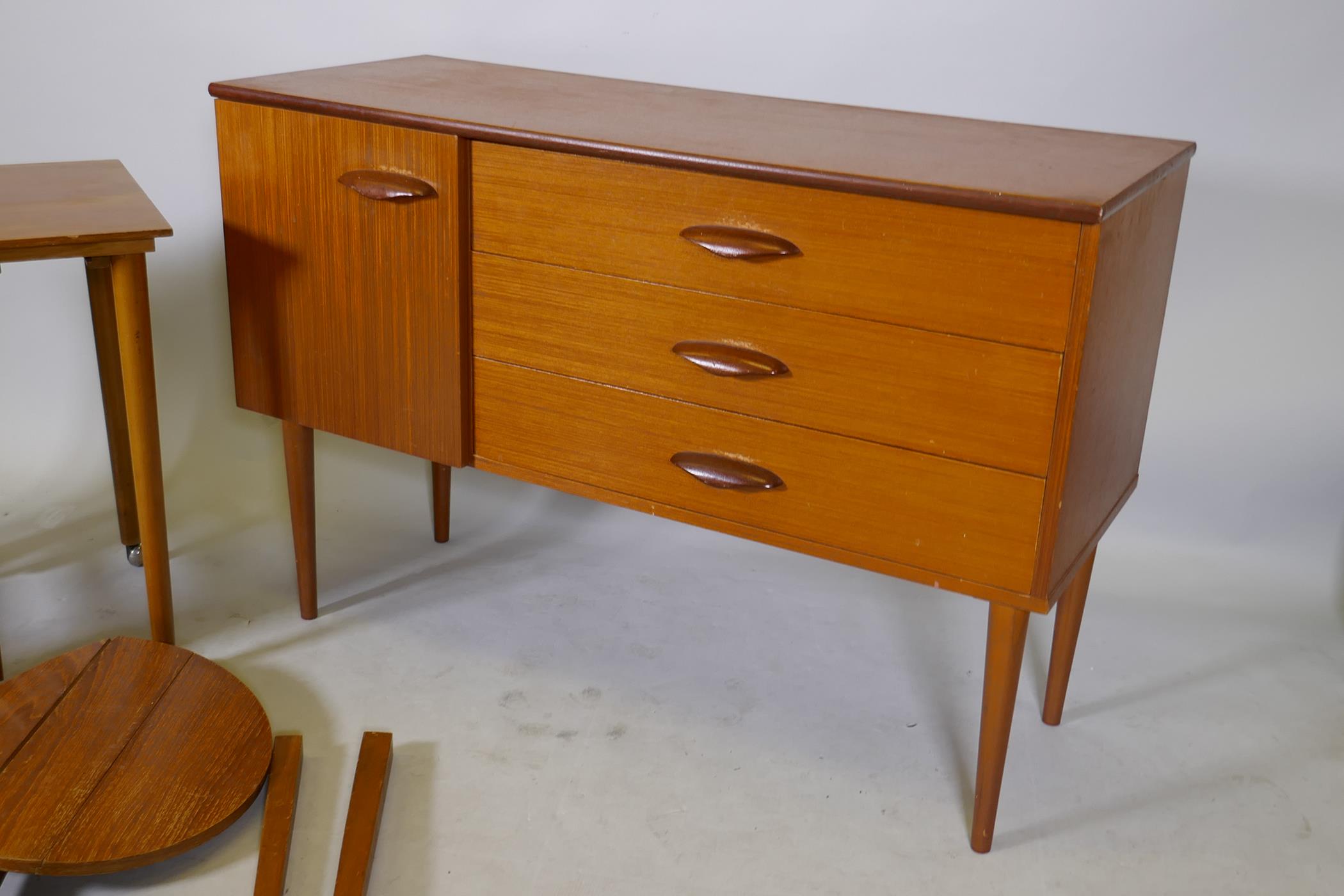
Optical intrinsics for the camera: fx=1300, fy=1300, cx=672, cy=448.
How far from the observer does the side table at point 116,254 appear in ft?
5.44

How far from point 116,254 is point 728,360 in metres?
0.82

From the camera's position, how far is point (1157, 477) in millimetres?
2338

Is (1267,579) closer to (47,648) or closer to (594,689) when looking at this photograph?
(594,689)

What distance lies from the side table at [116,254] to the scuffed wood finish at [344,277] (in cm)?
15

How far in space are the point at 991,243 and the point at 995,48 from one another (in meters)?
0.96

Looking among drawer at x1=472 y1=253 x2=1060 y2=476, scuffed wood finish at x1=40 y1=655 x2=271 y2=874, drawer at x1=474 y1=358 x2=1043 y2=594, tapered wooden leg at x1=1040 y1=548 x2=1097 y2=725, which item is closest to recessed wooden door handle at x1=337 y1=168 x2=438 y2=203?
drawer at x1=472 y1=253 x2=1060 y2=476

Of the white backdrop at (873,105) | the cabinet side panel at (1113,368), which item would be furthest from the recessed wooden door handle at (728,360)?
the white backdrop at (873,105)

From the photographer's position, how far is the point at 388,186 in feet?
5.55

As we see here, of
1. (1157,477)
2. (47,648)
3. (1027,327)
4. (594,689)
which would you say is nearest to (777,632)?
(594,689)

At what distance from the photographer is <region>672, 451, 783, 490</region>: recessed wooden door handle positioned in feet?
5.17

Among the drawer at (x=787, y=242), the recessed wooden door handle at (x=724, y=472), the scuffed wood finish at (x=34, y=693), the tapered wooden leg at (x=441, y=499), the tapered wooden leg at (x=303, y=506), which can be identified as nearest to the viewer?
the drawer at (x=787, y=242)

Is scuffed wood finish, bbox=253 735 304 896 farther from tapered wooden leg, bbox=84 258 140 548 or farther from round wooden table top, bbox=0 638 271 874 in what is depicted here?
tapered wooden leg, bbox=84 258 140 548

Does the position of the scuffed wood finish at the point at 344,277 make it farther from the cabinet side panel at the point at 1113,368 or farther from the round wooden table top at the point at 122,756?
the cabinet side panel at the point at 1113,368

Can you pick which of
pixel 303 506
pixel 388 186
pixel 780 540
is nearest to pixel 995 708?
pixel 780 540
